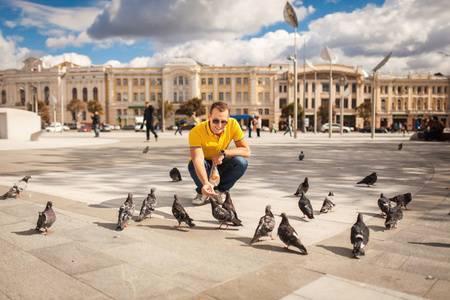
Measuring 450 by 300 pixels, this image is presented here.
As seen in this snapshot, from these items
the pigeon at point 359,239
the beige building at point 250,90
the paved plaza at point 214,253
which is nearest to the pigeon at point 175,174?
the paved plaza at point 214,253

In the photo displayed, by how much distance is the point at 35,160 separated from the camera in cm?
1133

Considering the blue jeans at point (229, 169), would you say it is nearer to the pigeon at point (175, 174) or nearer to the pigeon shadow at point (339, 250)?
the pigeon shadow at point (339, 250)

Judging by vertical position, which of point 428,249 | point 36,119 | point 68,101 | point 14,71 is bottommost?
point 428,249

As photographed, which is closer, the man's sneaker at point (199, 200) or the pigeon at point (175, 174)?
the man's sneaker at point (199, 200)

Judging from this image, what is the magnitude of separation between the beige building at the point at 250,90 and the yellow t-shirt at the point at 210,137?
6961 cm

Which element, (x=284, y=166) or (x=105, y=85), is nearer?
(x=284, y=166)

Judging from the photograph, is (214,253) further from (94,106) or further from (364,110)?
(94,106)

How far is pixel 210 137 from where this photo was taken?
500 cm

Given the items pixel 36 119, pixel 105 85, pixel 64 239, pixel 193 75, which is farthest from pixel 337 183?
pixel 105 85

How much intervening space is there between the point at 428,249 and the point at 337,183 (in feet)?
12.9

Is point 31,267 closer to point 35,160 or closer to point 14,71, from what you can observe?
point 35,160

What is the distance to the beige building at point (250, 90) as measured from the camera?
7662 centimetres

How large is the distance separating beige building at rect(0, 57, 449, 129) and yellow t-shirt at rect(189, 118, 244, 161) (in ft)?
228

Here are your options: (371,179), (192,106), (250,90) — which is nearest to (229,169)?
(371,179)
